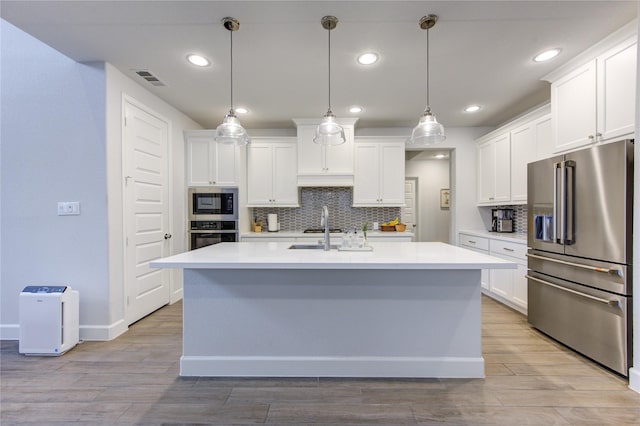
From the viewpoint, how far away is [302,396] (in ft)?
6.29

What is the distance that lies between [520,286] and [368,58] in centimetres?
289

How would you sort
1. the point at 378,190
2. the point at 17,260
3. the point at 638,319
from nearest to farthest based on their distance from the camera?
the point at 638,319 < the point at 17,260 < the point at 378,190

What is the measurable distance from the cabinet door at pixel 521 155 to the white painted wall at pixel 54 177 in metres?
4.47

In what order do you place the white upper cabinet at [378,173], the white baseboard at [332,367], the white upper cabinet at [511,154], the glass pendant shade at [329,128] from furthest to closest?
1. the white upper cabinet at [378,173]
2. the white upper cabinet at [511,154]
3. the glass pendant shade at [329,128]
4. the white baseboard at [332,367]

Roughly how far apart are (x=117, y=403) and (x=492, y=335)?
120 inches

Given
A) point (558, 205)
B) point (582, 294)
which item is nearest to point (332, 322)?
point (582, 294)

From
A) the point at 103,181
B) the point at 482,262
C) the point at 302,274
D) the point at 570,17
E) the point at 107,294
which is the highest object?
the point at 570,17

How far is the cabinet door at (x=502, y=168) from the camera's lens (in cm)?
390

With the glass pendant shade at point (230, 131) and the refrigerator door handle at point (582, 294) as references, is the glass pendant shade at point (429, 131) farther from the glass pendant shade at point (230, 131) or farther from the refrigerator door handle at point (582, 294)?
the refrigerator door handle at point (582, 294)

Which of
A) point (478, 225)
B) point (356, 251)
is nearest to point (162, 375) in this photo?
point (356, 251)

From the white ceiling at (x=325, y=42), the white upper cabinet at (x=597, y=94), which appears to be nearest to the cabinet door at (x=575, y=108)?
the white upper cabinet at (x=597, y=94)

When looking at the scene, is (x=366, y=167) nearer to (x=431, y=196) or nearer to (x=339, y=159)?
(x=339, y=159)

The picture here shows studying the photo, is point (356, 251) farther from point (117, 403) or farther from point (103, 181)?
point (103, 181)

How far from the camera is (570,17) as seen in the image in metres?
2.11
